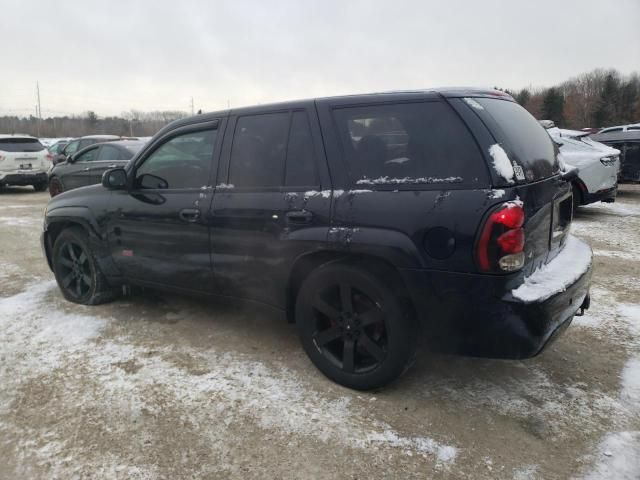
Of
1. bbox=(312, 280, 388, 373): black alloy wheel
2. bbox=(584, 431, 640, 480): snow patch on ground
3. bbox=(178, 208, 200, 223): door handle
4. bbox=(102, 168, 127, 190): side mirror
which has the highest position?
bbox=(102, 168, 127, 190): side mirror

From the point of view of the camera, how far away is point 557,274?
2791 mm

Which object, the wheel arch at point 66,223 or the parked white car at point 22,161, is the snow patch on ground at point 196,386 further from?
the parked white car at point 22,161

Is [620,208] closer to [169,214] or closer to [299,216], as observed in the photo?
[299,216]

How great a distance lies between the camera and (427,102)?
2699mm

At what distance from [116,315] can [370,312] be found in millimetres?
2614

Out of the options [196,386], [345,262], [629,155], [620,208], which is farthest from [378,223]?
[629,155]

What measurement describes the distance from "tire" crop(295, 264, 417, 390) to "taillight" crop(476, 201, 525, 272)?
0.56 metres

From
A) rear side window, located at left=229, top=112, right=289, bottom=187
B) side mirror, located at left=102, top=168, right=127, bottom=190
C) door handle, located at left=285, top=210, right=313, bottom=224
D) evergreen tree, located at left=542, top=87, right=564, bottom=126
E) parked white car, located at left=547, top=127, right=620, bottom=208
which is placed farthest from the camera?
evergreen tree, located at left=542, top=87, right=564, bottom=126

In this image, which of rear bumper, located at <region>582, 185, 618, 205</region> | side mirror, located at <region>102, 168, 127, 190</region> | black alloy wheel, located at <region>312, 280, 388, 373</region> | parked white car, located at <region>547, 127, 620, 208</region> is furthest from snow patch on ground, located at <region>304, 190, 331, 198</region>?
rear bumper, located at <region>582, 185, 618, 205</region>

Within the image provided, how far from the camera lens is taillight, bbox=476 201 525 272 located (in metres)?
2.39

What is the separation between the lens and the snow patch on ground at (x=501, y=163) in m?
2.45

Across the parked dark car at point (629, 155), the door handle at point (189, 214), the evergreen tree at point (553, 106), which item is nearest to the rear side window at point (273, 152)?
the door handle at point (189, 214)

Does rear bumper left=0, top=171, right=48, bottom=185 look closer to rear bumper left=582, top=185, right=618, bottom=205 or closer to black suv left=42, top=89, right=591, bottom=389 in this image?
black suv left=42, top=89, right=591, bottom=389

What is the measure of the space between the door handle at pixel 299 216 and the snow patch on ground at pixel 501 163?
3.61 feet
